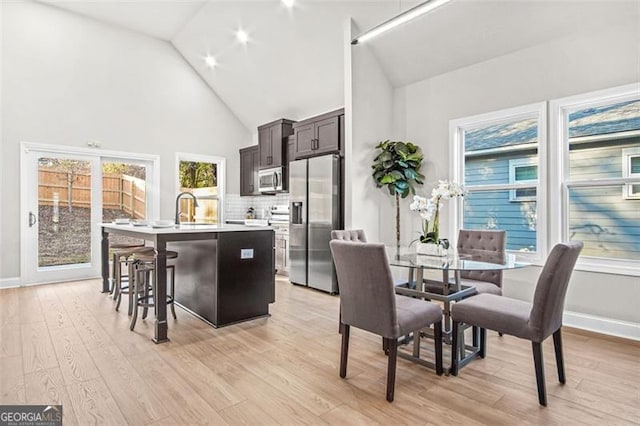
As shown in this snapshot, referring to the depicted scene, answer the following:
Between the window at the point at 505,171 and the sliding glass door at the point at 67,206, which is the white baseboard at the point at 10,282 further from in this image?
the window at the point at 505,171

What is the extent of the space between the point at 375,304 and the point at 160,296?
1.94m

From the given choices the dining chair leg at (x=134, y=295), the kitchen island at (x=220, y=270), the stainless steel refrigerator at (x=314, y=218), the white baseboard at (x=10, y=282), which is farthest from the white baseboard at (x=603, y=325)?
the white baseboard at (x=10, y=282)

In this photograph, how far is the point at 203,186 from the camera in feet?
23.1

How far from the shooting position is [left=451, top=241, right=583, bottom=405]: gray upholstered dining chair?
6.68ft

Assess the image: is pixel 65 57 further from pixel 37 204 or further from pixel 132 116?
pixel 37 204

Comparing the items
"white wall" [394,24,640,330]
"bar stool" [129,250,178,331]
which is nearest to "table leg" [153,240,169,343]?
"bar stool" [129,250,178,331]

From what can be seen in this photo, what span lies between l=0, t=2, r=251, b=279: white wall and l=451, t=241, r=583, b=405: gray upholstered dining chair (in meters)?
5.60

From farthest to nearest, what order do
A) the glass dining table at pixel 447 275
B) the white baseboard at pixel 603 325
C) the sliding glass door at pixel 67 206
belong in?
the sliding glass door at pixel 67 206, the white baseboard at pixel 603 325, the glass dining table at pixel 447 275

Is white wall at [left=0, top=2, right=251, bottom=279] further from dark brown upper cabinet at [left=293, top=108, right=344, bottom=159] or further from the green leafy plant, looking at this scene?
the green leafy plant

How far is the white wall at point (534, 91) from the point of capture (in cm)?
318

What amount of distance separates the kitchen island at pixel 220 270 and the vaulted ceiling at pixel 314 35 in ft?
9.28

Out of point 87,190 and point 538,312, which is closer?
point 538,312

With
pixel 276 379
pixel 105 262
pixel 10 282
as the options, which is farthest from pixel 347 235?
pixel 10 282

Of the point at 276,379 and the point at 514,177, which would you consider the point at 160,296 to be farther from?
the point at 514,177
